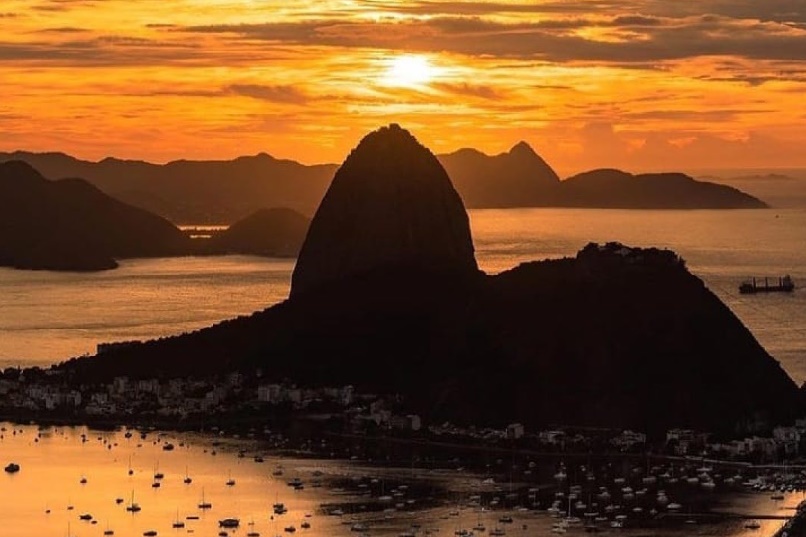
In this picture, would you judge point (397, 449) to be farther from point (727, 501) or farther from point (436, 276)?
point (436, 276)

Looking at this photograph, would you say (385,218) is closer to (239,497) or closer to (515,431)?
(515,431)

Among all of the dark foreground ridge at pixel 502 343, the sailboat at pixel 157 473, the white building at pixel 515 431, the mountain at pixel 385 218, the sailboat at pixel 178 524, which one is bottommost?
the sailboat at pixel 178 524

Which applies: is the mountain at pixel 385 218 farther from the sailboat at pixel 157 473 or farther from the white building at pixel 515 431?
the sailboat at pixel 157 473

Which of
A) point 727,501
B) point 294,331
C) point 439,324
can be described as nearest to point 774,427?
point 727,501

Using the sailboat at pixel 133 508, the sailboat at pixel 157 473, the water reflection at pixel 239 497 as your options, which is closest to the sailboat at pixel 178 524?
the water reflection at pixel 239 497

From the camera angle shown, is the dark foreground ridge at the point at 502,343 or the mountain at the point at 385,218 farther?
the mountain at the point at 385,218

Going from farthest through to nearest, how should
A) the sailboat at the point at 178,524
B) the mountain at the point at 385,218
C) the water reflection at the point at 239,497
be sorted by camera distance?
the mountain at the point at 385,218
the sailboat at the point at 178,524
the water reflection at the point at 239,497

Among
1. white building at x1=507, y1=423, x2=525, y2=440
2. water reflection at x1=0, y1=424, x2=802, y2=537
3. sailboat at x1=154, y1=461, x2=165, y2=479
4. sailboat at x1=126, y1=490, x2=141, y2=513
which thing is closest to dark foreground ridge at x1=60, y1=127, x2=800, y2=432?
white building at x1=507, y1=423, x2=525, y2=440
